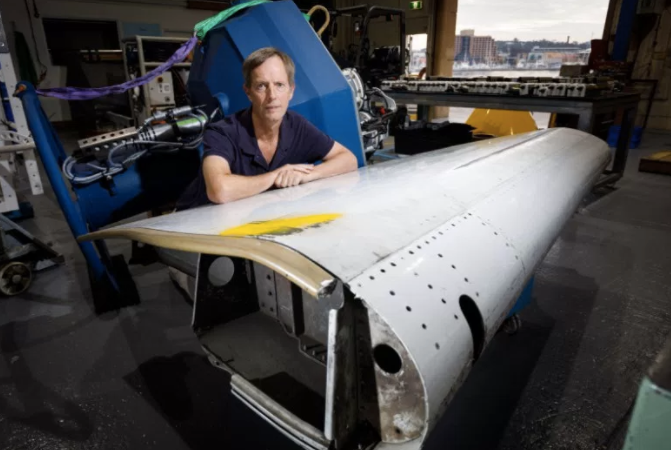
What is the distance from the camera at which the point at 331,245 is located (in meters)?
0.85

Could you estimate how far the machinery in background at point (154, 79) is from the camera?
5.31 m

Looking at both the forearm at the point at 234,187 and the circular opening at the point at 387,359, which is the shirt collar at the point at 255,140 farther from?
the circular opening at the point at 387,359

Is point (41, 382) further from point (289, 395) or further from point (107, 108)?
point (107, 108)

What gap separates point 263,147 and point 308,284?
133 cm

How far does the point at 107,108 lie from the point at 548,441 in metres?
10.4

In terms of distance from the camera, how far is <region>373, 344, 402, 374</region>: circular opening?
30.4 inches

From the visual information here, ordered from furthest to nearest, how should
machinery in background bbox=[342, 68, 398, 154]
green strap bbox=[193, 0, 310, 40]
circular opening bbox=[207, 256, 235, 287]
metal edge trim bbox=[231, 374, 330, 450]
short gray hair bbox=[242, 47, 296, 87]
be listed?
machinery in background bbox=[342, 68, 398, 154] < green strap bbox=[193, 0, 310, 40] < short gray hair bbox=[242, 47, 296, 87] < circular opening bbox=[207, 256, 235, 287] < metal edge trim bbox=[231, 374, 330, 450]

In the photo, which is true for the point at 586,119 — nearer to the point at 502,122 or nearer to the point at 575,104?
the point at 575,104

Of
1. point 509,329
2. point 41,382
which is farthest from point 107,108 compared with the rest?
point 509,329

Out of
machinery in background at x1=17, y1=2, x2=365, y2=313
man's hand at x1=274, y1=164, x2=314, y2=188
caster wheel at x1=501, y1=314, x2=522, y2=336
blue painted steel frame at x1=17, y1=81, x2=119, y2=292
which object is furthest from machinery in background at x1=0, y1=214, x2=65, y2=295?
caster wheel at x1=501, y1=314, x2=522, y2=336

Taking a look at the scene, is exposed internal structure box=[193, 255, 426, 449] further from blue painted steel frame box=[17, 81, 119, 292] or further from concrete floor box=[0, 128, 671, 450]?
blue painted steel frame box=[17, 81, 119, 292]

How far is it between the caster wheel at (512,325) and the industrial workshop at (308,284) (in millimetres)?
32

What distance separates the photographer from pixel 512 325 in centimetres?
203

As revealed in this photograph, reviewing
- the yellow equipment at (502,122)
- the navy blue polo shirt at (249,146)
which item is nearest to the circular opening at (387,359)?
the navy blue polo shirt at (249,146)
